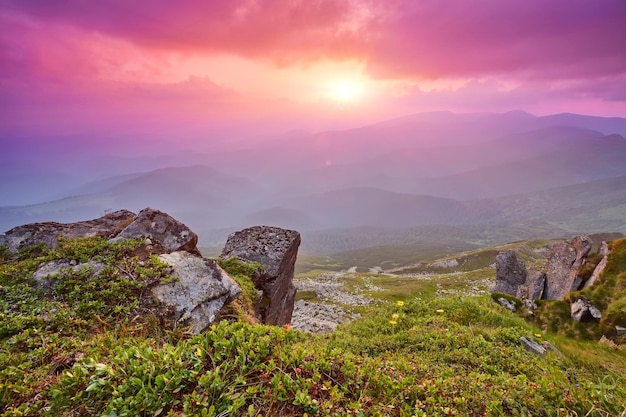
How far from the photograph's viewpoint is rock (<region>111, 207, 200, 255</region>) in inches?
540

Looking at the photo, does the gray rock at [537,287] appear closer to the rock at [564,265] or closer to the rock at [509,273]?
the rock at [564,265]

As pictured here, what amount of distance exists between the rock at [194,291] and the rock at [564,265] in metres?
31.1

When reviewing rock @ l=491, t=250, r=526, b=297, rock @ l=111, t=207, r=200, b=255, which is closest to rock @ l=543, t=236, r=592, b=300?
rock @ l=491, t=250, r=526, b=297

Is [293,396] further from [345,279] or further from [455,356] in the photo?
[345,279]

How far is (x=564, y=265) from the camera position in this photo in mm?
32031

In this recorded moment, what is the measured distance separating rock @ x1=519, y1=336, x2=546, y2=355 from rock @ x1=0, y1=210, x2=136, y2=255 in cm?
1788

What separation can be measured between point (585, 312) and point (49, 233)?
27.3 m

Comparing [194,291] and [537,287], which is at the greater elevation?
[194,291]

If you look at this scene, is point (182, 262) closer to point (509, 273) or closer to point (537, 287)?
point (537, 287)

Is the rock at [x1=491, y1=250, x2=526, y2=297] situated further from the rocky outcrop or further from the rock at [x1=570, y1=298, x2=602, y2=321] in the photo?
the rock at [x1=570, y1=298, x2=602, y2=321]

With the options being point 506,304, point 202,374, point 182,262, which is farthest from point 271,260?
point 506,304

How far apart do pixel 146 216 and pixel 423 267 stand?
167 metres

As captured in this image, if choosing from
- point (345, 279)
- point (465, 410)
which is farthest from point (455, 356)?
point (345, 279)

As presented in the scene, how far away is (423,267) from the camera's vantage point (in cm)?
16400
